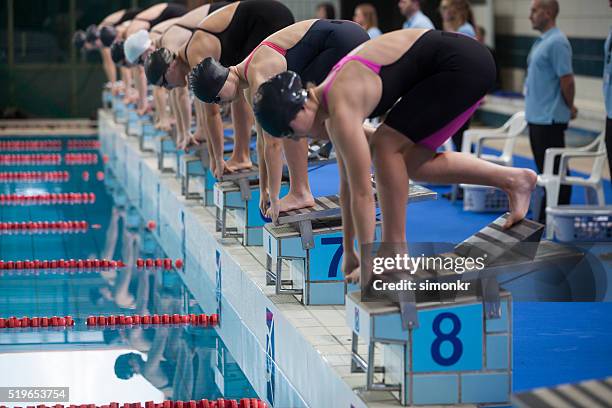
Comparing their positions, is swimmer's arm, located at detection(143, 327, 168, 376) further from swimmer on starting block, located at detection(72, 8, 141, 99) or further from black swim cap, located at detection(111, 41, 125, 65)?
swimmer on starting block, located at detection(72, 8, 141, 99)

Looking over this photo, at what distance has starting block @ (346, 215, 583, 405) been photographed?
11.3ft

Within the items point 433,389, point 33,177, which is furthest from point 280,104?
point 33,177

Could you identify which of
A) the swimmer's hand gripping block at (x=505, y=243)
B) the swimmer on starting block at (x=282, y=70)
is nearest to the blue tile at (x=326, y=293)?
the swimmer on starting block at (x=282, y=70)

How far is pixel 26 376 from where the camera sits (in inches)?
184

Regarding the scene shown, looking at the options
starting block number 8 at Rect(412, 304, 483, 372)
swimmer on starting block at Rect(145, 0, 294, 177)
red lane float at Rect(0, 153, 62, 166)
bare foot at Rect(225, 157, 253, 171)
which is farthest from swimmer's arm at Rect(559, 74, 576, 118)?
red lane float at Rect(0, 153, 62, 166)

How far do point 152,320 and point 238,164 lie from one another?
1221 mm

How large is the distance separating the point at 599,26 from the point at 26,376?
9044 millimetres

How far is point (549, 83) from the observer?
730 centimetres

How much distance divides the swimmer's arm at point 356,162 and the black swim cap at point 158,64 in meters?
3.03

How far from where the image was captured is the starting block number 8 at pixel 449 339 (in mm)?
3469

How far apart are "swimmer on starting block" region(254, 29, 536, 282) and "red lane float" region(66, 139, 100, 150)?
1034 cm

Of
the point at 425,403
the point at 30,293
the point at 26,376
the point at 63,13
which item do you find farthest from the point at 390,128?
the point at 63,13

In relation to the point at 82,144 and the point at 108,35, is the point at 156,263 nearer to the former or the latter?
the point at 108,35

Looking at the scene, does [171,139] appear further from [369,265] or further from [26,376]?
[369,265]
